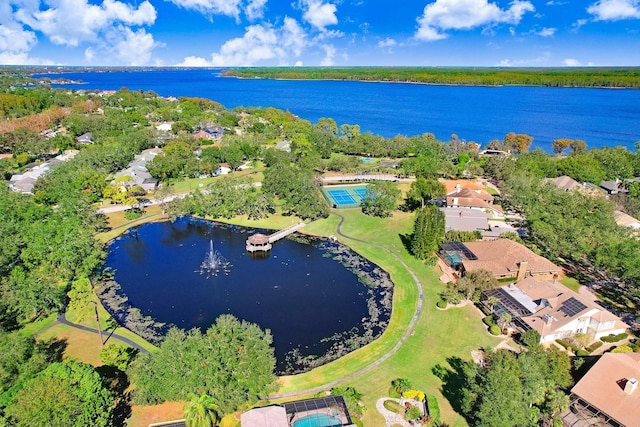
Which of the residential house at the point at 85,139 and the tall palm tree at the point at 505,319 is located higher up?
the tall palm tree at the point at 505,319

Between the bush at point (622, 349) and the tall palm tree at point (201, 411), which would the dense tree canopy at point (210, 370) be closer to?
the tall palm tree at point (201, 411)

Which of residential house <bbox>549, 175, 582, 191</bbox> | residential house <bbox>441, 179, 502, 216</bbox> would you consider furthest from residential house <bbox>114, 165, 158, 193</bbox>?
residential house <bbox>549, 175, 582, 191</bbox>

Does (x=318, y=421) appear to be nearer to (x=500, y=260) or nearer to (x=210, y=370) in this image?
(x=210, y=370)

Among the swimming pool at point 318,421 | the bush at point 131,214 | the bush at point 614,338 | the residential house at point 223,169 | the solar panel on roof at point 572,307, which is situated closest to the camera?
the swimming pool at point 318,421

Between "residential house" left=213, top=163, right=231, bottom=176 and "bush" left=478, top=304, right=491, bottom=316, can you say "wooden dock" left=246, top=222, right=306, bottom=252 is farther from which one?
"residential house" left=213, top=163, right=231, bottom=176

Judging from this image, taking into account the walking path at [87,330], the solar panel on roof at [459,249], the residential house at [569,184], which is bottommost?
the walking path at [87,330]

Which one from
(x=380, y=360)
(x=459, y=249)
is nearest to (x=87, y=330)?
(x=380, y=360)

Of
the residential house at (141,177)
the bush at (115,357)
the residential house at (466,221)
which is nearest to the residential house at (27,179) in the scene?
the residential house at (141,177)
